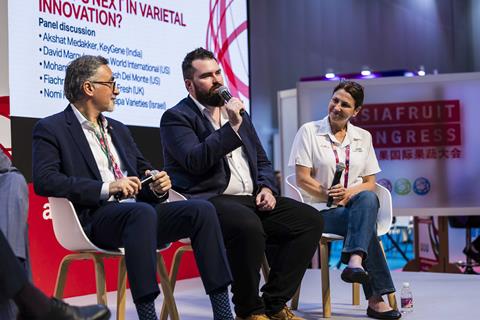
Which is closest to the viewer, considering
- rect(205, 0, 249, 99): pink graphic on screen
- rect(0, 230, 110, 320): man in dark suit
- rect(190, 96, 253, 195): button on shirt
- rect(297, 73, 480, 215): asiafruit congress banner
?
rect(0, 230, 110, 320): man in dark suit

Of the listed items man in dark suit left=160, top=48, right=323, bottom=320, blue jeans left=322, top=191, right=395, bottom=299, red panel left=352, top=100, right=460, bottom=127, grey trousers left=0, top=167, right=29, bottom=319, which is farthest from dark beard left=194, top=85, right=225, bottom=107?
red panel left=352, top=100, right=460, bottom=127

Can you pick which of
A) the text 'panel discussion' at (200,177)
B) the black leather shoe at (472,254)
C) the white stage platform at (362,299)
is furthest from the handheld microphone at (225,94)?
the black leather shoe at (472,254)

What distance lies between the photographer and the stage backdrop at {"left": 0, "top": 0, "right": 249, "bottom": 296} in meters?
4.29

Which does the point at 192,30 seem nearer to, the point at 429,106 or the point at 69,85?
the point at 429,106

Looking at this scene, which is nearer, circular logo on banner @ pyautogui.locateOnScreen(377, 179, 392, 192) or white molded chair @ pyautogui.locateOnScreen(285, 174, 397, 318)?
white molded chair @ pyautogui.locateOnScreen(285, 174, 397, 318)

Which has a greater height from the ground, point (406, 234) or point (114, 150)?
point (114, 150)

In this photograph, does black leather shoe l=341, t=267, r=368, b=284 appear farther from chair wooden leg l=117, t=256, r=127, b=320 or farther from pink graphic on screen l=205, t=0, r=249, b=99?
pink graphic on screen l=205, t=0, r=249, b=99

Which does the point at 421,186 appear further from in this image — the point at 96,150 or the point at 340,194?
the point at 96,150

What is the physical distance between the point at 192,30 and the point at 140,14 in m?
0.55

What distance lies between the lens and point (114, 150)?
3127mm

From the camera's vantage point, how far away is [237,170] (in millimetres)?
3400

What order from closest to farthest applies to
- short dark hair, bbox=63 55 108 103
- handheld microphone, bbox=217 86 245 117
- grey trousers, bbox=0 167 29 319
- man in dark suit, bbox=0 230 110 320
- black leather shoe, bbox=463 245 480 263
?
man in dark suit, bbox=0 230 110 320 < grey trousers, bbox=0 167 29 319 < short dark hair, bbox=63 55 108 103 < handheld microphone, bbox=217 86 245 117 < black leather shoe, bbox=463 245 480 263

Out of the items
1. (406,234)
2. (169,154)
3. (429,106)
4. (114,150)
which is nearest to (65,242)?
(114,150)

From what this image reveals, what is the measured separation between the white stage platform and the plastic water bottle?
0.04 meters
